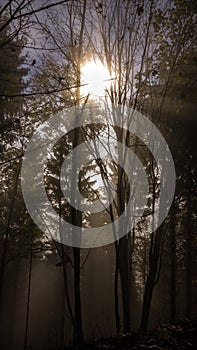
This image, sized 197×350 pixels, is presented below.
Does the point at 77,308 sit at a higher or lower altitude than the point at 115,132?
lower

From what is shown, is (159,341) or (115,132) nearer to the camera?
(159,341)

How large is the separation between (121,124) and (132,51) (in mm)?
1704

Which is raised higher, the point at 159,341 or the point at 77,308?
the point at 77,308

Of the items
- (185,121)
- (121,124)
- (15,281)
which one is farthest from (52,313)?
(121,124)

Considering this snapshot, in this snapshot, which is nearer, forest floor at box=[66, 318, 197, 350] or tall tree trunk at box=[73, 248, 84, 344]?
forest floor at box=[66, 318, 197, 350]

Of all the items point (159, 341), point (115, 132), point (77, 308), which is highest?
point (115, 132)

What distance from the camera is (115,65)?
739 cm

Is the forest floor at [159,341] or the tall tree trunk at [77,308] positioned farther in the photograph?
the tall tree trunk at [77,308]

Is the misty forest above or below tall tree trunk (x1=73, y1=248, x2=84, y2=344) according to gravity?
above

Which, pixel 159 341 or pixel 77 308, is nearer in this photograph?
pixel 159 341

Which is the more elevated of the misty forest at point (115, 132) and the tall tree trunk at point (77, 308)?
the misty forest at point (115, 132)

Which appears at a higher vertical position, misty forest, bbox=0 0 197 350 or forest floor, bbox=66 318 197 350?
misty forest, bbox=0 0 197 350

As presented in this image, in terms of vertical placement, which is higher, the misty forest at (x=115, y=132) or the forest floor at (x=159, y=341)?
the misty forest at (x=115, y=132)

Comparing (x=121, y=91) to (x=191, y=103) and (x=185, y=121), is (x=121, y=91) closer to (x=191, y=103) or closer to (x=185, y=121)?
(x=191, y=103)
